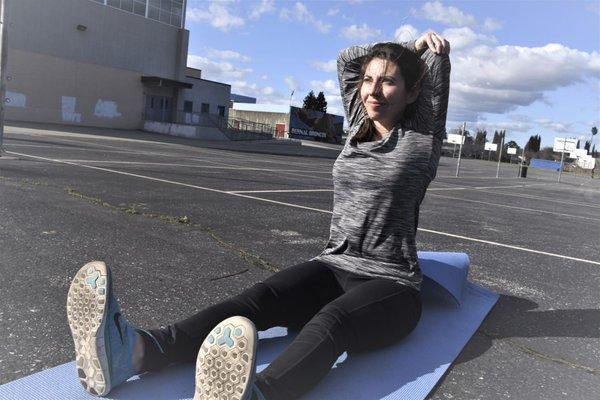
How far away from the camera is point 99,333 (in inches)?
76.8

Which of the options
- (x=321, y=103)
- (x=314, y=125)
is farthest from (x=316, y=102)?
(x=314, y=125)

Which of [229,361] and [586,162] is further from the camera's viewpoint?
[586,162]

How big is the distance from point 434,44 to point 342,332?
1.58m

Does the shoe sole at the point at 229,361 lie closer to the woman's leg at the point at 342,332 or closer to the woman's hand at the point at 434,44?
the woman's leg at the point at 342,332

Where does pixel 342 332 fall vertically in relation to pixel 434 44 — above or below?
below

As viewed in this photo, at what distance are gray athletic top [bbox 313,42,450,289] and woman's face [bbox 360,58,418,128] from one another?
0.28 feet

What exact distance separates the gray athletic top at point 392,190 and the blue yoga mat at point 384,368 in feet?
1.28

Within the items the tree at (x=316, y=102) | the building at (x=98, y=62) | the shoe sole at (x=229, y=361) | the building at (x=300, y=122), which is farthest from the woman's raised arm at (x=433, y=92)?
the tree at (x=316, y=102)

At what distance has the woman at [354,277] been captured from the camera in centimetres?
201

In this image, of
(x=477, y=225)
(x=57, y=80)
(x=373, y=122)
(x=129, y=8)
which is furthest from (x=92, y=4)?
(x=373, y=122)

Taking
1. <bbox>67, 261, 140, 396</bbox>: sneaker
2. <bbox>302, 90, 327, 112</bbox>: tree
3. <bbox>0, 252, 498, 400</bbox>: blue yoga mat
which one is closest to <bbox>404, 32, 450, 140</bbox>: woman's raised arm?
<bbox>0, 252, 498, 400</bbox>: blue yoga mat

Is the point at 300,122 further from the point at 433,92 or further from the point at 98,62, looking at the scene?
the point at 433,92

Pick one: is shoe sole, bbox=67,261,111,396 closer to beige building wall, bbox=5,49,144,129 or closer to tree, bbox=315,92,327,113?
beige building wall, bbox=5,49,144,129

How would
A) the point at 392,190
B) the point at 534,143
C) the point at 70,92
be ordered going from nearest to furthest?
the point at 392,190, the point at 70,92, the point at 534,143
